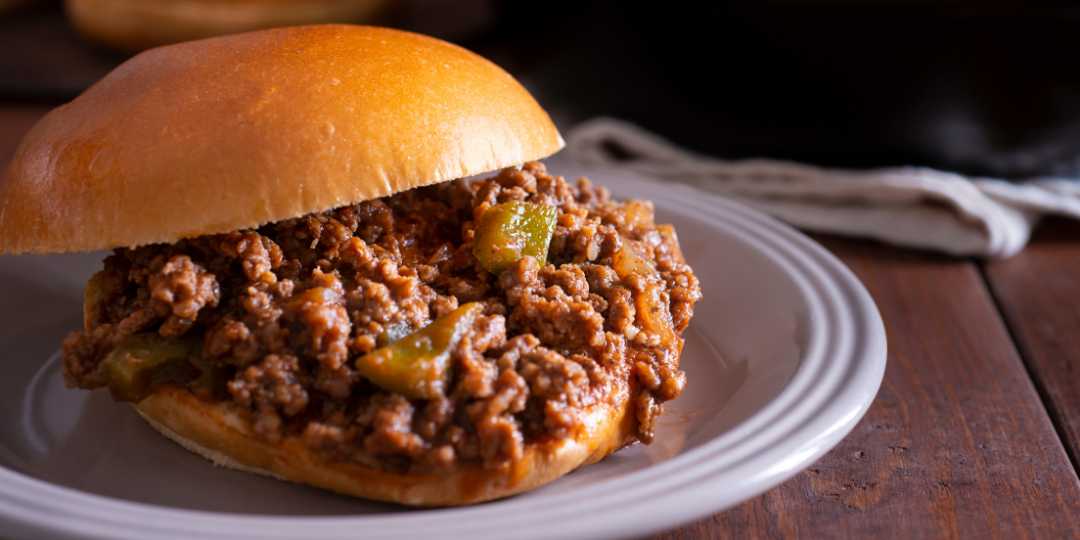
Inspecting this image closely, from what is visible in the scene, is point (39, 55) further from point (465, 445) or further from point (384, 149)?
point (465, 445)

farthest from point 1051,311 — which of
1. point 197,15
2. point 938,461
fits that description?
point 197,15

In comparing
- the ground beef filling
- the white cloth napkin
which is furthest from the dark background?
the ground beef filling

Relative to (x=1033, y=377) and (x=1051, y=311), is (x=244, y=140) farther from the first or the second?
(x=1051, y=311)

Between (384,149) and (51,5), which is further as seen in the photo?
(51,5)

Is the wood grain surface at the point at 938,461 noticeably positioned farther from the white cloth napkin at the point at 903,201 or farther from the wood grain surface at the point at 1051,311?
the white cloth napkin at the point at 903,201

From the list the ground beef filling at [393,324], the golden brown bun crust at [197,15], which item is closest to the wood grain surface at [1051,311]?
the ground beef filling at [393,324]

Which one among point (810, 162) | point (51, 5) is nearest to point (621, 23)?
point (810, 162)
